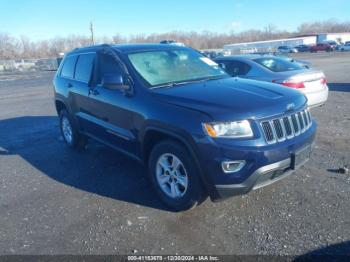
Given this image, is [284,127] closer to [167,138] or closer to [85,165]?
[167,138]

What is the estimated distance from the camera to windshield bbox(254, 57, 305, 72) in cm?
796

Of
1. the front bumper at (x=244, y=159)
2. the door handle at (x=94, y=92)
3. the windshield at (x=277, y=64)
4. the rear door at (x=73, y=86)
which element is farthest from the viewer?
the windshield at (x=277, y=64)

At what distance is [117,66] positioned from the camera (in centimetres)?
476

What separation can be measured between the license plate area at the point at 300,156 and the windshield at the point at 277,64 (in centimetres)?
428

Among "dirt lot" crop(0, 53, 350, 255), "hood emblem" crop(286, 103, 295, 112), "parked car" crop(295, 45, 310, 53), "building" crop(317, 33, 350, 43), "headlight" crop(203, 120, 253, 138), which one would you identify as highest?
"building" crop(317, 33, 350, 43)

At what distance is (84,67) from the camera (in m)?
5.84

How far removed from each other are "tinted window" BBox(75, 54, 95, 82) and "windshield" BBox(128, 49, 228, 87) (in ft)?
3.71

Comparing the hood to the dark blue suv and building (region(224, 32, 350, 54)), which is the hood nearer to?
the dark blue suv

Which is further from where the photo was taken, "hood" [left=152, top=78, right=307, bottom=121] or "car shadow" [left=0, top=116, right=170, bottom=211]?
"car shadow" [left=0, top=116, right=170, bottom=211]

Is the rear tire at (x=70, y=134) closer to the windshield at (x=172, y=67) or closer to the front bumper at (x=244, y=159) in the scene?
the windshield at (x=172, y=67)

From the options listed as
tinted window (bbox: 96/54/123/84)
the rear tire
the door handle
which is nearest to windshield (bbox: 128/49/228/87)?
tinted window (bbox: 96/54/123/84)

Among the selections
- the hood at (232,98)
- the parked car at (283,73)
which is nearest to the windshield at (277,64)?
the parked car at (283,73)

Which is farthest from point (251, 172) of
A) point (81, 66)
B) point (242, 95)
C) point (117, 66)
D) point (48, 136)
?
point (48, 136)

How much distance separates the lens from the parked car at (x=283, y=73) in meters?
7.49
